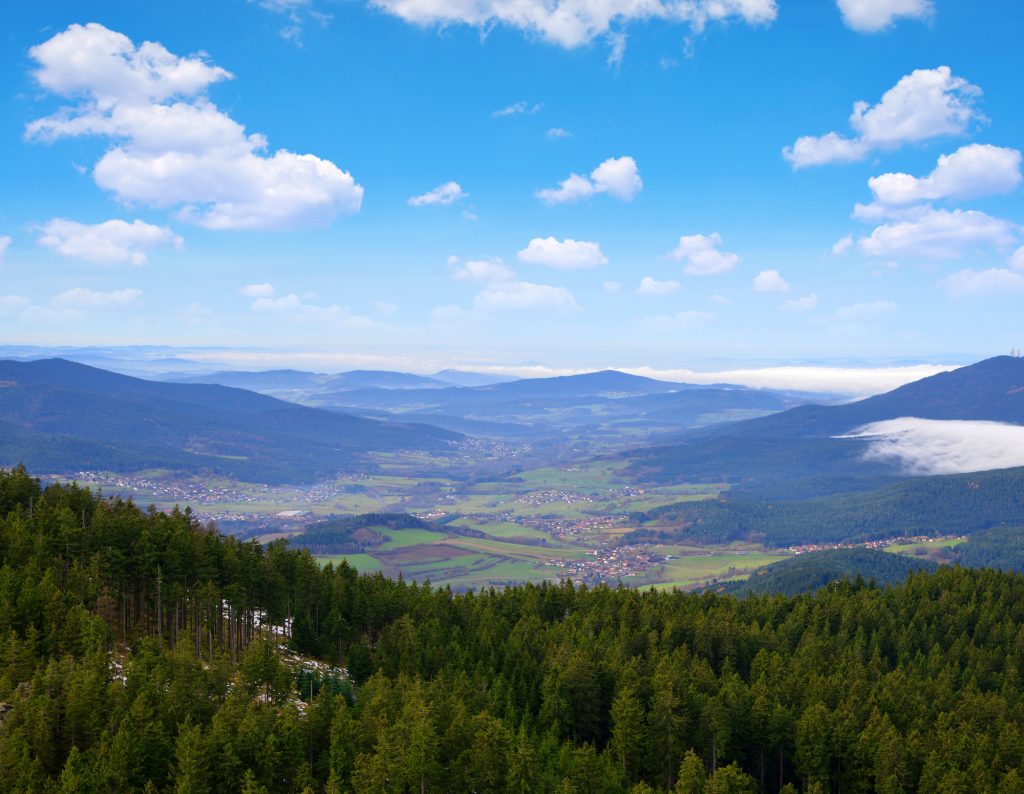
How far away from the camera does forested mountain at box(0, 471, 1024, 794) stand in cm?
4775

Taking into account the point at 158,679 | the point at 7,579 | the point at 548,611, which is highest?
the point at 7,579

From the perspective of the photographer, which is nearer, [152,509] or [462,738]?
[462,738]

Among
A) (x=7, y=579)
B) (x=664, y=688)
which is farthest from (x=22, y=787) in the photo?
(x=664, y=688)

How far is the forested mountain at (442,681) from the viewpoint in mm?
47750

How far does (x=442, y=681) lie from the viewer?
213ft

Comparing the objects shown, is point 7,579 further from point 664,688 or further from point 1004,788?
point 1004,788

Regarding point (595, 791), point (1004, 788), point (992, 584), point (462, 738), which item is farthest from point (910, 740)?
point (992, 584)

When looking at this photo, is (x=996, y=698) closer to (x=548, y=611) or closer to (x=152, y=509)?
(x=548, y=611)

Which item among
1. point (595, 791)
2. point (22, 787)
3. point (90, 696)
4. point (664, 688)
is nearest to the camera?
point (22, 787)

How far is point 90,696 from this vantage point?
47.4 meters

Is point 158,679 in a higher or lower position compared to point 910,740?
higher

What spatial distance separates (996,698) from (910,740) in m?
16.1

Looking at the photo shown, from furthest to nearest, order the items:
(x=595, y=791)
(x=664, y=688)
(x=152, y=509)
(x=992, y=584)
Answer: (x=992, y=584), (x=152, y=509), (x=664, y=688), (x=595, y=791)

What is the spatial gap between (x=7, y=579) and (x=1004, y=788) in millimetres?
69611
